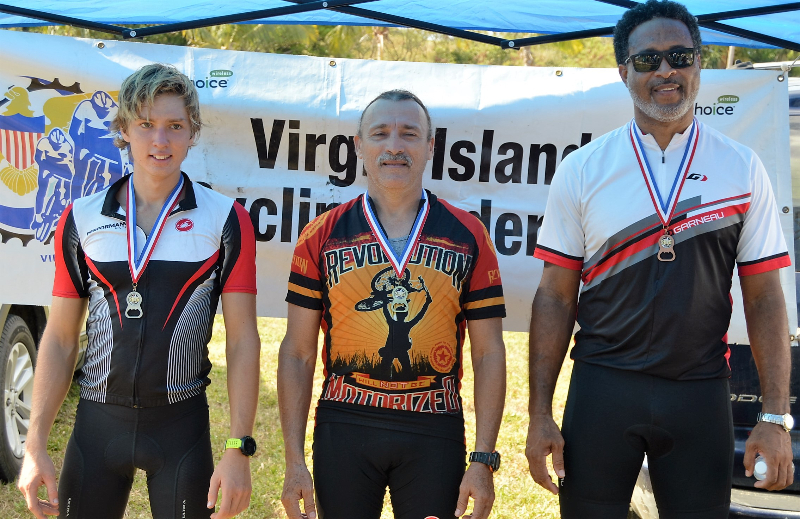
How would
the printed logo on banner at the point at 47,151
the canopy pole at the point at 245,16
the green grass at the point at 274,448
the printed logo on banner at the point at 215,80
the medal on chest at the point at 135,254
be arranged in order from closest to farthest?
1. the medal on chest at the point at 135,254
2. the canopy pole at the point at 245,16
3. the printed logo on banner at the point at 47,151
4. the printed logo on banner at the point at 215,80
5. the green grass at the point at 274,448

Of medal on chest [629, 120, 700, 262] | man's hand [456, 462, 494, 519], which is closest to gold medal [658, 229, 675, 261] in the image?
medal on chest [629, 120, 700, 262]

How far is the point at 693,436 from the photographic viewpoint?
2689 mm

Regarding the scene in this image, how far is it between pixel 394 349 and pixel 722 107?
2537 millimetres

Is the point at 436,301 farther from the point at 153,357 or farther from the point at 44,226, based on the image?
the point at 44,226

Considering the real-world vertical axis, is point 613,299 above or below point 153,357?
above

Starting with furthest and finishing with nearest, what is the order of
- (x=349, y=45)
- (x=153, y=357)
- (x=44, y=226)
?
(x=349, y=45) → (x=44, y=226) → (x=153, y=357)

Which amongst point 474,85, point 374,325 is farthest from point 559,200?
point 474,85

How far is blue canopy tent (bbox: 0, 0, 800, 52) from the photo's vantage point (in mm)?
3963

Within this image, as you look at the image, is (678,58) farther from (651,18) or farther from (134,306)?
(134,306)

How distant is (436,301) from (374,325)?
237 millimetres

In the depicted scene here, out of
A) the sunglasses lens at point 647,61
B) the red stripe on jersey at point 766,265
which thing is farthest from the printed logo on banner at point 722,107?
the red stripe on jersey at point 766,265

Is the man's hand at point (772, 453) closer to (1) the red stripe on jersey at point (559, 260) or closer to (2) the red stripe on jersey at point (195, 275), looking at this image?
(1) the red stripe on jersey at point (559, 260)

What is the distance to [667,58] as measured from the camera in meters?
2.82

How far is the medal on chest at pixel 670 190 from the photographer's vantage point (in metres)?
2.69
